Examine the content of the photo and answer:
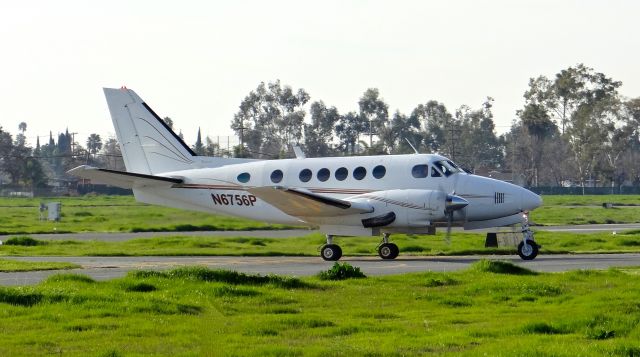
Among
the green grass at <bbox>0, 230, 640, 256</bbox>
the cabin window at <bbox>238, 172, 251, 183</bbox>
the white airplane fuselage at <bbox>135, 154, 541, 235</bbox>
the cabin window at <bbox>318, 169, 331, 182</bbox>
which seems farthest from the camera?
the green grass at <bbox>0, 230, 640, 256</bbox>

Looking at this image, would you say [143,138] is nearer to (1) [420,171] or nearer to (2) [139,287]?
(1) [420,171]

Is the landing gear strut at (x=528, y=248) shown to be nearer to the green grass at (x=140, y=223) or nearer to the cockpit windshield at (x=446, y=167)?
the cockpit windshield at (x=446, y=167)

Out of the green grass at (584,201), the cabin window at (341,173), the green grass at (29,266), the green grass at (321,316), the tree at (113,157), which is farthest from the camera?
the tree at (113,157)

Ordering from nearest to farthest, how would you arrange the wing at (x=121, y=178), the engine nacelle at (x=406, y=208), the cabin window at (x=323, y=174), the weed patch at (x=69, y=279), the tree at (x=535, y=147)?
the weed patch at (x=69, y=279)
the engine nacelle at (x=406, y=208)
the wing at (x=121, y=178)
the cabin window at (x=323, y=174)
the tree at (x=535, y=147)

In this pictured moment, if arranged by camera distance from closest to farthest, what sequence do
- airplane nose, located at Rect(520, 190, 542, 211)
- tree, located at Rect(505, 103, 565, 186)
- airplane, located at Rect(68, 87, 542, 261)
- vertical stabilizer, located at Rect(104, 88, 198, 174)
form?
airplane, located at Rect(68, 87, 542, 261)
airplane nose, located at Rect(520, 190, 542, 211)
vertical stabilizer, located at Rect(104, 88, 198, 174)
tree, located at Rect(505, 103, 565, 186)

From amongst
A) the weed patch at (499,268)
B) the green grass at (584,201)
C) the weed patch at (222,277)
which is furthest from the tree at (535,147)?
the weed patch at (222,277)

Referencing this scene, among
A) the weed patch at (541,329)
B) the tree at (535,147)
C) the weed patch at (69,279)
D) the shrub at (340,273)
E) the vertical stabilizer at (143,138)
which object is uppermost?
the tree at (535,147)

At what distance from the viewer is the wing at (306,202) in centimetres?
3262

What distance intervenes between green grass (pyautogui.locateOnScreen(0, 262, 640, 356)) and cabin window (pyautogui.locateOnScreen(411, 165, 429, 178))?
10.5m

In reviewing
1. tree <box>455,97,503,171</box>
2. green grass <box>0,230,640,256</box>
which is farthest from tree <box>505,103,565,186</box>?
green grass <box>0,230,640,256</box>

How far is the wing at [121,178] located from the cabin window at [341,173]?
226 inches

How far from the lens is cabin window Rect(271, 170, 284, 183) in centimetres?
3559

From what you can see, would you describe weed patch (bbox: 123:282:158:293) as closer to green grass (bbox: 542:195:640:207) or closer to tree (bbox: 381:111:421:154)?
green grass (bbox: 542:195:640:207)

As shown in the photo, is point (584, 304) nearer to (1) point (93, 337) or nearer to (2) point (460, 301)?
(2) point (460, 301)
